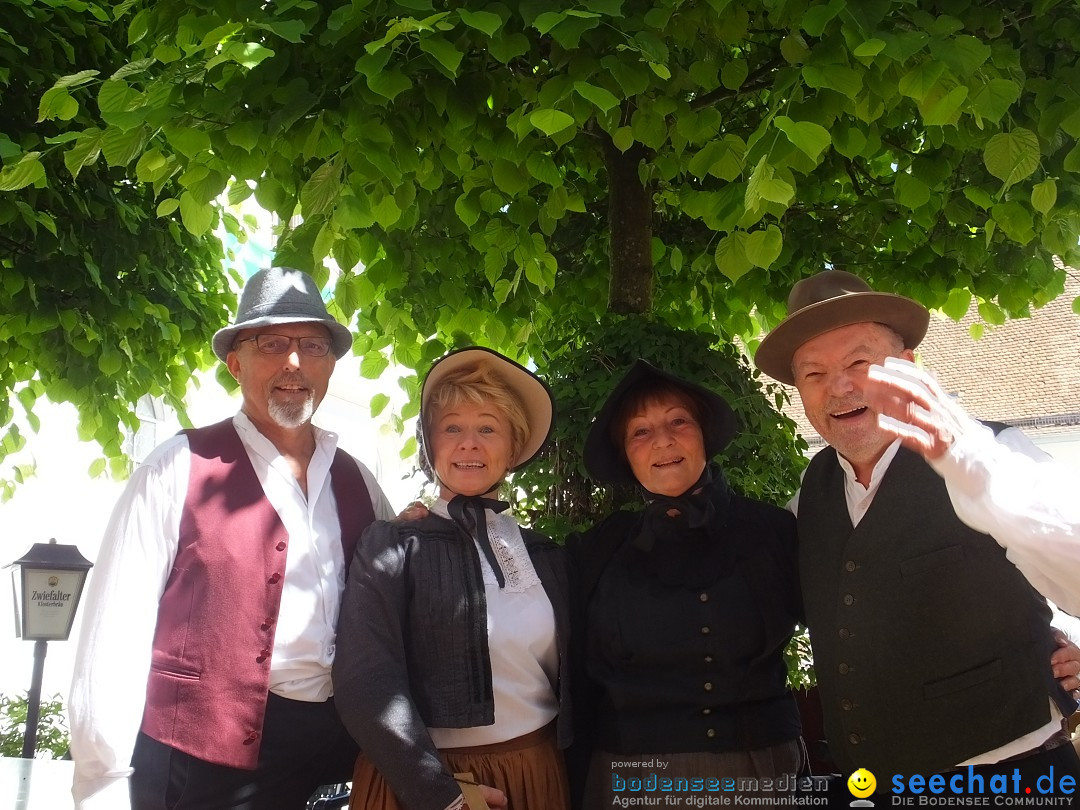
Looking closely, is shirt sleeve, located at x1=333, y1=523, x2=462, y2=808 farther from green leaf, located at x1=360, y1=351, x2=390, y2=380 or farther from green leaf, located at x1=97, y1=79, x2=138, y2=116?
green leaf, located at x1=360, y1=351, x2=390, y2=380

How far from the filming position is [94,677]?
204 centimetres

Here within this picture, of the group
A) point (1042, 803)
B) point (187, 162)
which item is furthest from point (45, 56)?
point (1042, 803)

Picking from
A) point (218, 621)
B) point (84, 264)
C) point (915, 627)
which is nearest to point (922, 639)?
point (915, 627)

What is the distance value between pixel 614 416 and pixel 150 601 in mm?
1281

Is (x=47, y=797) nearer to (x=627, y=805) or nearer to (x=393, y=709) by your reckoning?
(x=393, y=709)

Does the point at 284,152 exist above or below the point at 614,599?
above

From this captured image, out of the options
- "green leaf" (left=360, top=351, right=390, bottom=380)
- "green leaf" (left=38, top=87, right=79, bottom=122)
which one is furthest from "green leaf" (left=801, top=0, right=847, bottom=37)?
"green leaf" (left=360, top=351, right=390, bottom=380)

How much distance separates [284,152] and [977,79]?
5.50 ft

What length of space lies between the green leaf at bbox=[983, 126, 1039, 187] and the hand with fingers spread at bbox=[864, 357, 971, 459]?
33.5 inches

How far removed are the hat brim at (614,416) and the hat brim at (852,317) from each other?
235 millimetres

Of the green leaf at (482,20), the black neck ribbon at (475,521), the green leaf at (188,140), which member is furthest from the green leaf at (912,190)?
the green leaf at (188,140)

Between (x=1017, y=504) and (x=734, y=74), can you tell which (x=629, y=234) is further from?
(x=1017, y=504)

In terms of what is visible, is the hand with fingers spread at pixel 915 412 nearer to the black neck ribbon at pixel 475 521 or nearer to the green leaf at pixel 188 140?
the black neck ribbon at pixel 475 521

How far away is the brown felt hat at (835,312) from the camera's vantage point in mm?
2387
